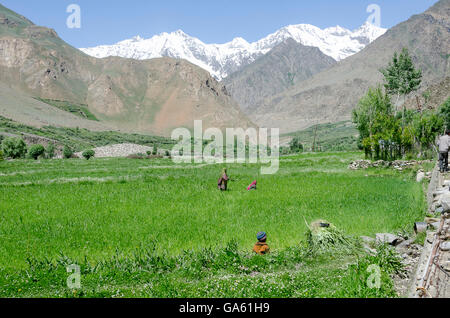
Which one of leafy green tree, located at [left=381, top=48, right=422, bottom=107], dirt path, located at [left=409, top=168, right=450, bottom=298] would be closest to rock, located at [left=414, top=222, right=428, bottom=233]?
dirt path, located at [left=409, top=168, right=450, bottom=298]

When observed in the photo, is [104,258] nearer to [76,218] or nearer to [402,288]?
[76,218]

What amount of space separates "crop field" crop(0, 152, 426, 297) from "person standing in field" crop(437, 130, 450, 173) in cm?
173

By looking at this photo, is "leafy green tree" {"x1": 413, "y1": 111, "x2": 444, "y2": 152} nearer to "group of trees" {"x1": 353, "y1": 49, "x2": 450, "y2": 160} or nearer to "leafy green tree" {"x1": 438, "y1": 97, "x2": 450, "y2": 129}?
"group of trees" {"x1": 353, "y1": 49, "x2": 450, "y2": 160}

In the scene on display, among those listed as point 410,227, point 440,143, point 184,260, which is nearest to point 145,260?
point 184,260

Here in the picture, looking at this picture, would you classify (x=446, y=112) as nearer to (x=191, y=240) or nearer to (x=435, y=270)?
(x=191, y=240)

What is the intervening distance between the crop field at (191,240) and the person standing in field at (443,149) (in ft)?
5.67

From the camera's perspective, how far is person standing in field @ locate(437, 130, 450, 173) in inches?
725

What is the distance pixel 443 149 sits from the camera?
732 inches
